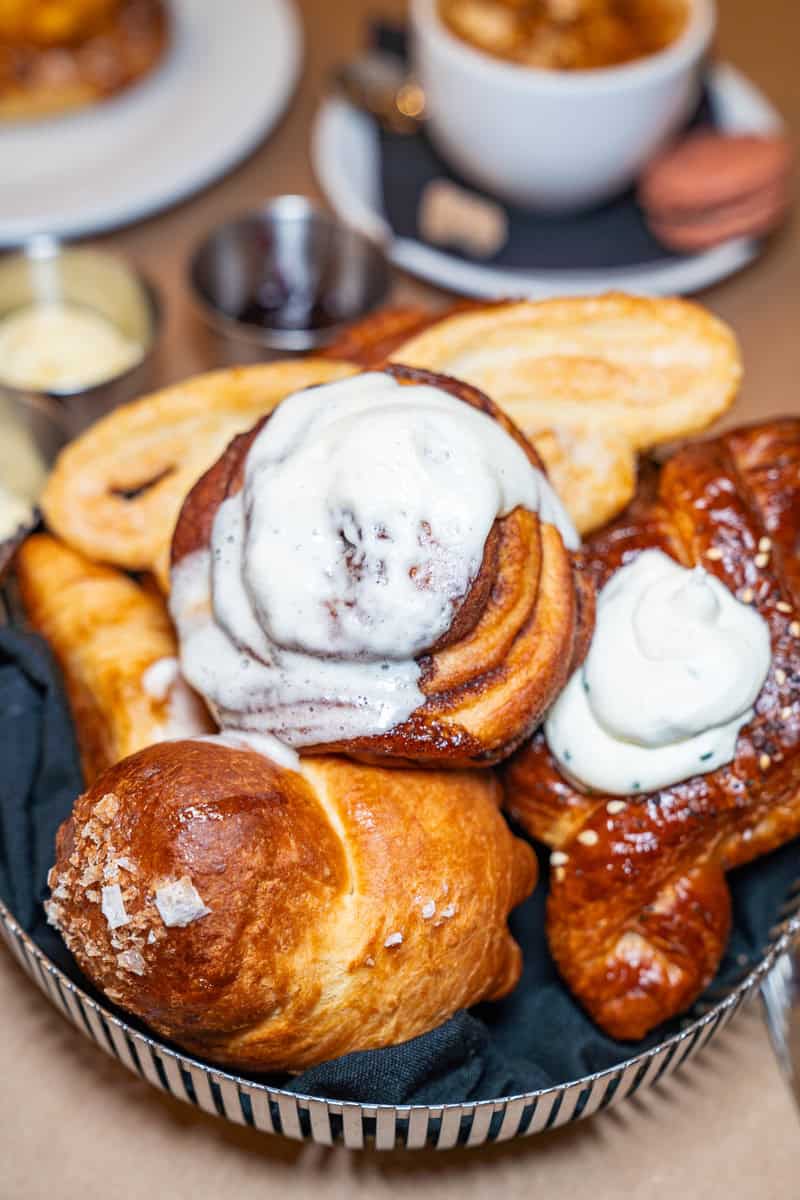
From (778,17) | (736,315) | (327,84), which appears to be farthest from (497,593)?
(778,17)

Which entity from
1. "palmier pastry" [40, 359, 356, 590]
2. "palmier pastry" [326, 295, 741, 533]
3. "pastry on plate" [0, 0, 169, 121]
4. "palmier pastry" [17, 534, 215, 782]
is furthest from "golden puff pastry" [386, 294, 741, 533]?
"pastry on plate" [0, 0, 169, 121]

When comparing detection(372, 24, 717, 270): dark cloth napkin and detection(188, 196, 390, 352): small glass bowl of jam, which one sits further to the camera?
detection(372, 24, 717, 270): dark cloth napkin

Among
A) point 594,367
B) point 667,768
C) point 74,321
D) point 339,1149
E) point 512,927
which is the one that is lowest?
point 339,1149

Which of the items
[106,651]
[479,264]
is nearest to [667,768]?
[106,651]

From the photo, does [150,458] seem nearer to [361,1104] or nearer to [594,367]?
[594,367]

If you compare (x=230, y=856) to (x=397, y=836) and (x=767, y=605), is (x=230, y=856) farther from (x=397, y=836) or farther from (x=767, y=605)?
(x=767, y=605)

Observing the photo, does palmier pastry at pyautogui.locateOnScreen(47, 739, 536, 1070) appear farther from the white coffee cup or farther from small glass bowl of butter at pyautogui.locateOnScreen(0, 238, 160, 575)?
the white coffee cup

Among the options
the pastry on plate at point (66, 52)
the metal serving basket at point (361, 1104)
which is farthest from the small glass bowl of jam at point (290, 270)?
the metal serving basket at point (361, 1104)
